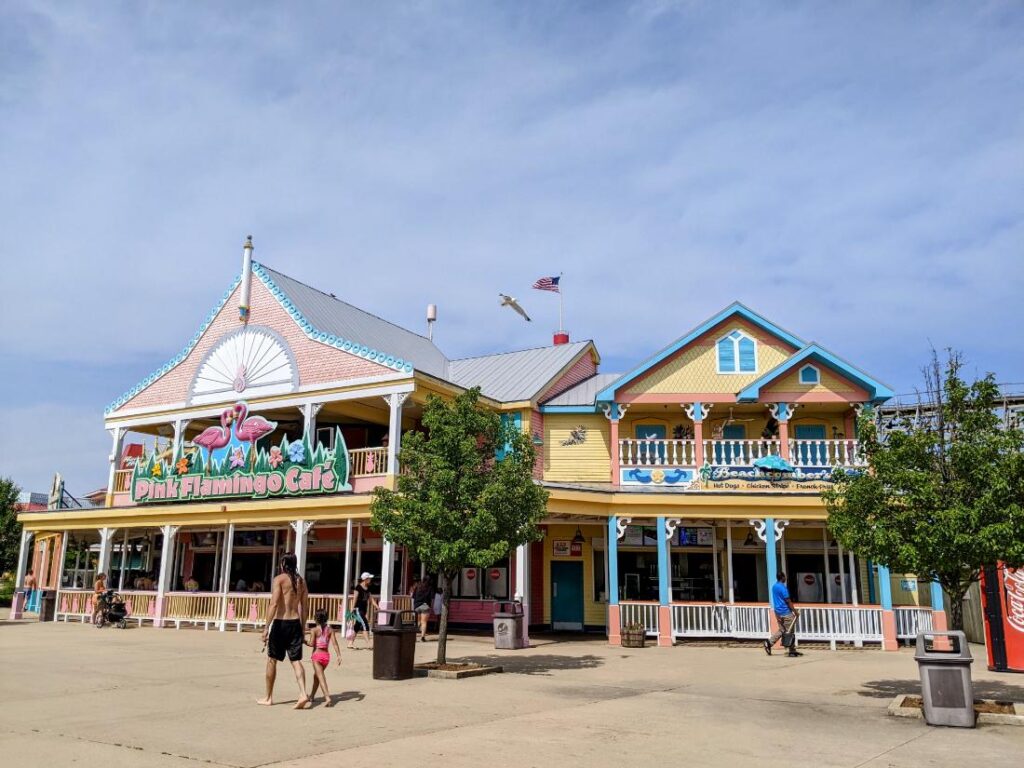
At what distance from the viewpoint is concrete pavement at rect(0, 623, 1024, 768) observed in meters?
7.20

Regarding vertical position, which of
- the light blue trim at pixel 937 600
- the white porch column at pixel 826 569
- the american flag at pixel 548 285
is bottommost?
the light blue trim at pixel 937 600

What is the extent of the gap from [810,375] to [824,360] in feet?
1.68

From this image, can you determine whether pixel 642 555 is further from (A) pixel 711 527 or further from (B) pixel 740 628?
(B) pixel 740 628

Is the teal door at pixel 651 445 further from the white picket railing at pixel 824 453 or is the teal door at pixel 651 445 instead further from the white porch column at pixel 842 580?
the white porch column at pixel 842 580

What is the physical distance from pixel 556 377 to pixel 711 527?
5868 mm

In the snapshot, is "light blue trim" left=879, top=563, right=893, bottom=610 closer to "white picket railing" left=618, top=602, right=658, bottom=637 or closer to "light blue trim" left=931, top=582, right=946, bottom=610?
Answer: "light blue trim" left=931, top=582, right=946, bottom=610

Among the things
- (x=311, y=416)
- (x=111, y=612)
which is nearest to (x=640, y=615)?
(x=311, y=416)

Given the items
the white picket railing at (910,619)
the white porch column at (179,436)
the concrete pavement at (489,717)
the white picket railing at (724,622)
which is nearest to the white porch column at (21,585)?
the white porch column at (179,436)

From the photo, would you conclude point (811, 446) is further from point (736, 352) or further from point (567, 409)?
point (567, 409)

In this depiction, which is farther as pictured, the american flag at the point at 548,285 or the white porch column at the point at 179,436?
the american flag at the point at 548,285

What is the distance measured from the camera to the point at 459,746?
7.49 meters

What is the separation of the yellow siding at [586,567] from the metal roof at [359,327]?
5653mm

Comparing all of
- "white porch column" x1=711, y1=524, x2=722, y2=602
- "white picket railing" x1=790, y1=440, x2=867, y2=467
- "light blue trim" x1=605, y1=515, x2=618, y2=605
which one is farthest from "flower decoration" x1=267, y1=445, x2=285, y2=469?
"white picket railing" x1=790, y1=440, x2=867, y2=467

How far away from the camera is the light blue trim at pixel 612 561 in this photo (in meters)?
19.8
